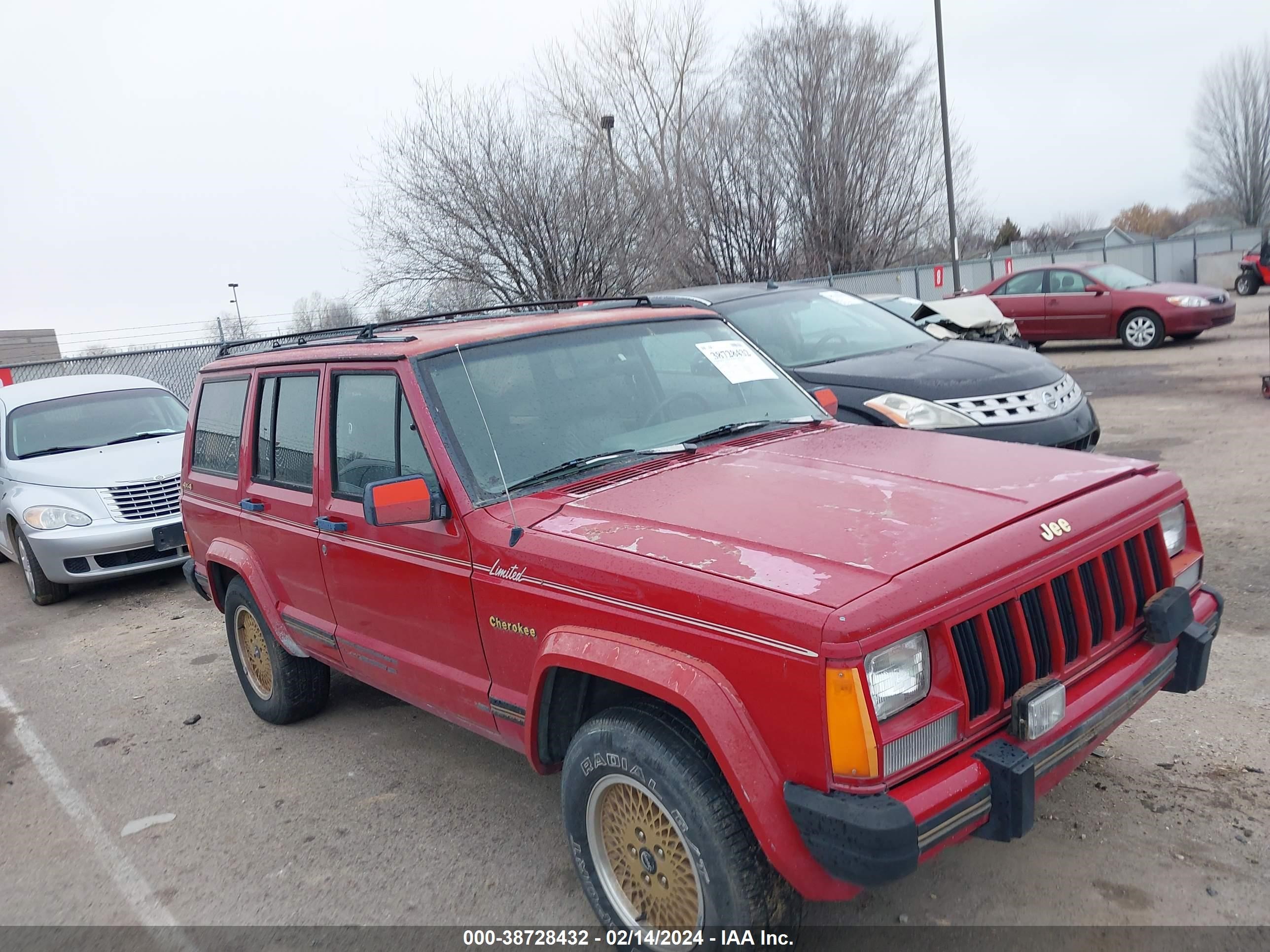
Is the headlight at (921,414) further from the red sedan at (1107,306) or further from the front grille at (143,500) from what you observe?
the red sedan at (1107,306)

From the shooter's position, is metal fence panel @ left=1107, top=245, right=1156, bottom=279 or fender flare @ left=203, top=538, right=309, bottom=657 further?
metal fence panel @ left=1107, top=245, right=1156, bottom=279

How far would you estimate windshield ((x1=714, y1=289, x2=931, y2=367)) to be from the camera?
7137mm

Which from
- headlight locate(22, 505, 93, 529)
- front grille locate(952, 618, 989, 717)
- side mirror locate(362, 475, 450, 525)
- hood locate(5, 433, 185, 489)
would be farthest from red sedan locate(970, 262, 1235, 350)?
side mirror locate(362, 475, 450, 525)

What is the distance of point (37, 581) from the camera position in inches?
314

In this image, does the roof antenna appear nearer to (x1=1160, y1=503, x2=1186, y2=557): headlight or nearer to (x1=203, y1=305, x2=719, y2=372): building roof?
(x1=203, y1=305, x2=719, y2=372): building roof

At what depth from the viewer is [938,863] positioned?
318 cm

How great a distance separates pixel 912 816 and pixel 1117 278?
16.6m

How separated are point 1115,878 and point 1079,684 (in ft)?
2.48

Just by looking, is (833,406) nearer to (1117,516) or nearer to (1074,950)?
(1117,516)

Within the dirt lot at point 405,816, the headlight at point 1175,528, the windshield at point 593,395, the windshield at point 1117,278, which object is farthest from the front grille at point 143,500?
the windshield at point 1117,278

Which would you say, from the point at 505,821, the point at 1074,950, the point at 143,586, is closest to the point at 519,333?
the point at 505,821

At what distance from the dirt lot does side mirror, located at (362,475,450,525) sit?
133 cm

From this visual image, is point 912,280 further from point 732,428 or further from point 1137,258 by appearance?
point 732,428

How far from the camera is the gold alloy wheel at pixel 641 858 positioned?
266 cm
